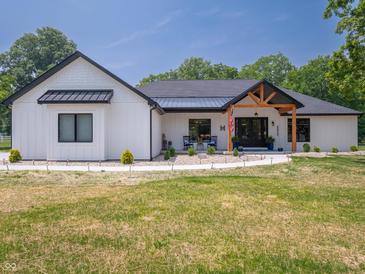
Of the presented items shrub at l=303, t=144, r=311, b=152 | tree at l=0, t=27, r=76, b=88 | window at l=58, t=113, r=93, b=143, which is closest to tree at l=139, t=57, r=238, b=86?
tree at l=0, t=27, r=76, b=88

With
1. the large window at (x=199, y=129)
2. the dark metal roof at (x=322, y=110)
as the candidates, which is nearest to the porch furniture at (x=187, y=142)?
the large window at (x=199, y=129)

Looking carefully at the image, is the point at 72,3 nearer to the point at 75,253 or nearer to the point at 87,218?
the point at 87,218

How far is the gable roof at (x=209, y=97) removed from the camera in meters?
18.0

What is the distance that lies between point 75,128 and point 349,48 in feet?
51.2

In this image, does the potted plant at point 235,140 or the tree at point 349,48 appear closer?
the tree at point 349,48

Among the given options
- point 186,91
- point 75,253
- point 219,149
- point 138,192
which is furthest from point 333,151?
point 75,253

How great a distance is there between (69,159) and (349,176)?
1301 cm

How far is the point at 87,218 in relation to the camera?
4.65 metres

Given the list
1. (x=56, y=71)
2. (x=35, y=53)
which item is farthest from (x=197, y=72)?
(x=56, y=71)

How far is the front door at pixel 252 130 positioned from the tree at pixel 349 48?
21.9 ft

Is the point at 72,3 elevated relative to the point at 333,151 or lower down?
elevated

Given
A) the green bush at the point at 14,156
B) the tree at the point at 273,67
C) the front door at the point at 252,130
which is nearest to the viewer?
the green bush at the point at 14,156

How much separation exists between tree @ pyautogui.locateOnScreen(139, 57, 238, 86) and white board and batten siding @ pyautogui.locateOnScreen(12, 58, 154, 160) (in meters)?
39.0

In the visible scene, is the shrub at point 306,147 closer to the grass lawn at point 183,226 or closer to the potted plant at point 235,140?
the potted plant at point 235,140
